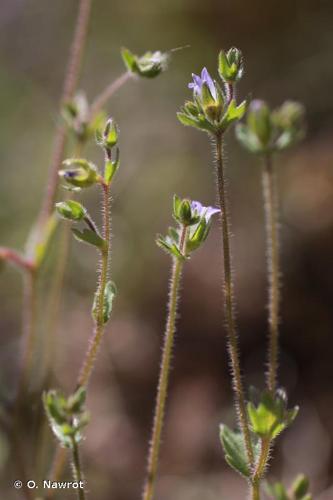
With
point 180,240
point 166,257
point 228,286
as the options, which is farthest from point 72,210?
point 166,257

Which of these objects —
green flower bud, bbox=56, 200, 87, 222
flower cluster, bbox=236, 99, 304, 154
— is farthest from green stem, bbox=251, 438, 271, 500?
flower cluster, bbox=236, 99, 304, 154

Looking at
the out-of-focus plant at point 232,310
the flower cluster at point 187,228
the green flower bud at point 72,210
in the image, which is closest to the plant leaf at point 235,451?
the out-of-focus plant at point 232,310

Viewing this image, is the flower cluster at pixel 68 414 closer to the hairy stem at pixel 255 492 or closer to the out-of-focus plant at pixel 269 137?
the hairy stem at pixel 255 492

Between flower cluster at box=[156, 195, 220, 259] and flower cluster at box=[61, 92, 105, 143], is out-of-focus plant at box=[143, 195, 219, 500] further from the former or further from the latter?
flower cluster at box=[61, 92, 105, 143]

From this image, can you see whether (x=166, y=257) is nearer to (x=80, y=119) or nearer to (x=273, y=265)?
(x=80, y=119)

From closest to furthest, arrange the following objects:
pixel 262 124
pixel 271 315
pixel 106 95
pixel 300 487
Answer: pixel 300 487 < pixel 271 315 < pixel 262 124 < pixel 106 95

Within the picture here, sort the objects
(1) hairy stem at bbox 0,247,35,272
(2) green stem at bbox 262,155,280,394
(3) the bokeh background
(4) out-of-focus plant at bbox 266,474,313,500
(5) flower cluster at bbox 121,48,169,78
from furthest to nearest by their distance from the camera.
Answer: (3) the bokeh background → (1) hairy stem at bbox 0,247,35,272 → (5) flower cluster at bbox 121,48,169,78 → (2) green stem at bbox 262,155,280,394 → (4) out-of-focus plant at bbox 266,474,313,500
